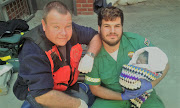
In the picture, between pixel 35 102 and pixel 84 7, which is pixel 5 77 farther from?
pixel 84 7

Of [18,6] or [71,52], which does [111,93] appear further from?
[18,6]

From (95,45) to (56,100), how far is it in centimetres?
67

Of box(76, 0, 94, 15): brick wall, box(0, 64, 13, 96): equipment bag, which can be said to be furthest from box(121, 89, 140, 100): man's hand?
box(76, 0, 94, 15): brick wall

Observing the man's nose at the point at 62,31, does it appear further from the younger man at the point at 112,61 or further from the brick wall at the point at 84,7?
the brick wall at the point at 84,7

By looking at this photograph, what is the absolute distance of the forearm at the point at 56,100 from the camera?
1461 millimetres

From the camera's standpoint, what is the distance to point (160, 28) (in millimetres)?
3953

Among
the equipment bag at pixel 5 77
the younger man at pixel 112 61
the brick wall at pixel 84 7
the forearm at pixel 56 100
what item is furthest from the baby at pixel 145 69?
the brick wall at pixel 84 7

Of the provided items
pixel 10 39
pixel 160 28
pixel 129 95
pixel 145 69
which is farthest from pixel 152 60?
pixel 160 28

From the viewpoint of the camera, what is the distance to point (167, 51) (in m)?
3.22

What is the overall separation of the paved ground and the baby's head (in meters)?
0.95

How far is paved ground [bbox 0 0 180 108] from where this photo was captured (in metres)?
2.46

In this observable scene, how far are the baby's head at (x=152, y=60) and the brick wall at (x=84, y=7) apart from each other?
2890mm

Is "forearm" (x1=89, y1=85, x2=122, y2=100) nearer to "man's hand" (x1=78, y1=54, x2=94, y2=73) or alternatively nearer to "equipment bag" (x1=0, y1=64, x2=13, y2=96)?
"man's hand" (x1=78, y1=54, x2=94, y2=73)

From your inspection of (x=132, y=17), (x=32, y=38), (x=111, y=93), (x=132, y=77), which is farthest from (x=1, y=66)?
(x=132, y=17)
